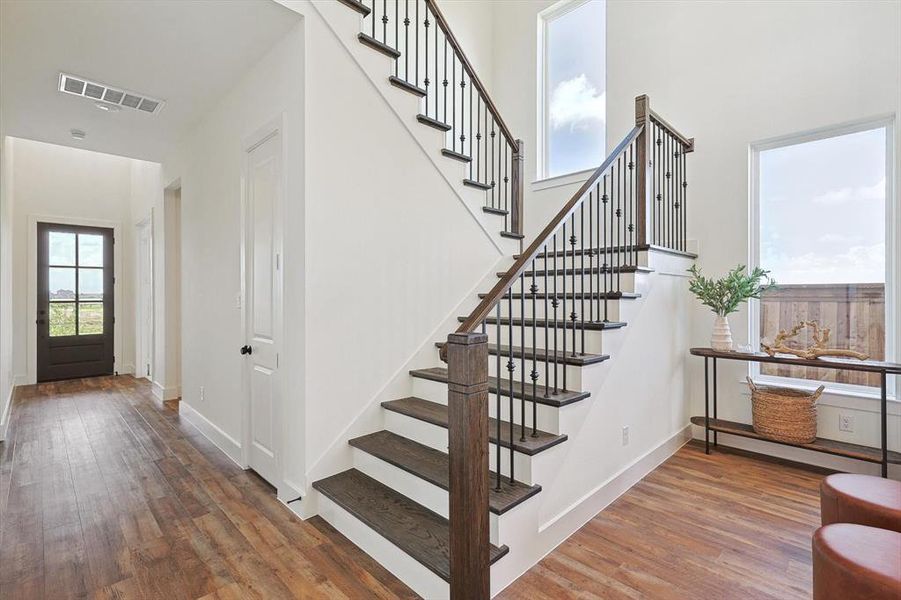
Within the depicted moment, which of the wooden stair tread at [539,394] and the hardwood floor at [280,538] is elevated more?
the wooden stair tread at [539,394]

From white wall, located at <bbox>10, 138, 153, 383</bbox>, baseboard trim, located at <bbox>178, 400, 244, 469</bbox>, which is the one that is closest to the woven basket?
baseboard trim, located at <bbox>178, 400, 244, 469</bbox>

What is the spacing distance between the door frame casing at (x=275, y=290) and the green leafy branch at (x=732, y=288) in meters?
3.07

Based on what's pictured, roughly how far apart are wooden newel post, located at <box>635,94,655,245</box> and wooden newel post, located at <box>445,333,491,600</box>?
75.2 inches

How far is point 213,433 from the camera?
12.1 ft

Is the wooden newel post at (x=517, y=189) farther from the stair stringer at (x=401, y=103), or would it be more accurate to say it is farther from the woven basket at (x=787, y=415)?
the woven basket at (x=787, y=415)

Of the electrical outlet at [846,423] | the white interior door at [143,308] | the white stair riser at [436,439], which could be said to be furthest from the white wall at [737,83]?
the white interior door at [143,308]

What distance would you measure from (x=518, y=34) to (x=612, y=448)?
4649 millimetres

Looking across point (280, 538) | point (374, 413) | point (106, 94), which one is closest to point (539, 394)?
point (374, 413)

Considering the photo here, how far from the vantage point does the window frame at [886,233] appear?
2830 millimetres

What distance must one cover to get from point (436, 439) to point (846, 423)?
2912 millimetres

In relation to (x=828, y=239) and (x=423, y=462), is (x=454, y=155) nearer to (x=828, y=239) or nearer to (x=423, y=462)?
(x=423, y=462)

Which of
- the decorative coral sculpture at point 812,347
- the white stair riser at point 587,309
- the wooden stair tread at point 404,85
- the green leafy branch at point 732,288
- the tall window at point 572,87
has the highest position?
the tall window at point 572,87

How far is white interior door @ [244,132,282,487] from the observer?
2766 mm

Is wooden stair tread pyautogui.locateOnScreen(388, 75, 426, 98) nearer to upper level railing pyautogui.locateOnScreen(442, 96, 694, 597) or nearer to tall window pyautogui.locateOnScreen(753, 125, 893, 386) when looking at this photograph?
upper level railing pyautogui.locateOnScreen(442, 96, 694, 597)
